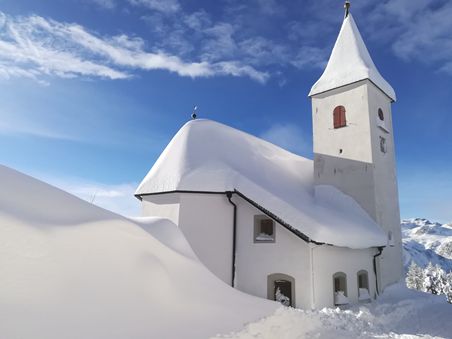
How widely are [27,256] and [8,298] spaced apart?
0.52 meters

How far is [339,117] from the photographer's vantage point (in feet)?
61.2

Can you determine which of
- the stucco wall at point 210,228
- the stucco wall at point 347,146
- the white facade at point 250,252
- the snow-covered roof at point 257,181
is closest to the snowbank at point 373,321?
the white facade at point 250,252

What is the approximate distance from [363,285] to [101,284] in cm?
1437

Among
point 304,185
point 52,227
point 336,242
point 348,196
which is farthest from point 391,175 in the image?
point 52,227

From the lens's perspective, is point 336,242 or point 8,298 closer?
point 8,298

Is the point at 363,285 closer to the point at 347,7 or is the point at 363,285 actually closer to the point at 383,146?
the point at 383,146

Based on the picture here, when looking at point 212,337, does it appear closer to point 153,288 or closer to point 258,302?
point 153,288

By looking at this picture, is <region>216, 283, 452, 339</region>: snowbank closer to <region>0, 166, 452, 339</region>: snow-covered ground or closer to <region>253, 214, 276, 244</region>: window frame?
<region>0, 166, 452, 339</region>: snow-covered ground

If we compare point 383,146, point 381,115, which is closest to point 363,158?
point 383,146

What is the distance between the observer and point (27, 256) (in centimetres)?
376

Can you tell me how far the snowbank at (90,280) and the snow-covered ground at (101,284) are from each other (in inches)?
0.5

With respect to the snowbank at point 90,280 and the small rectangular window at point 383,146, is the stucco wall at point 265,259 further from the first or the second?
the small rectangular window at point 383,146

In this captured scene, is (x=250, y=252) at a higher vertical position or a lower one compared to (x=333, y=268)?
higher

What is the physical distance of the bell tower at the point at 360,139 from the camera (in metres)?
17.1
